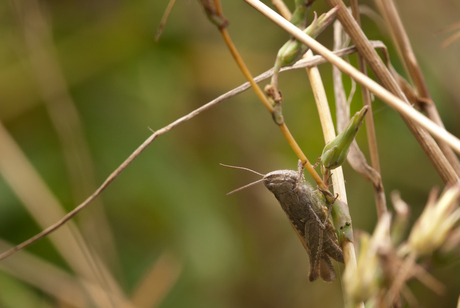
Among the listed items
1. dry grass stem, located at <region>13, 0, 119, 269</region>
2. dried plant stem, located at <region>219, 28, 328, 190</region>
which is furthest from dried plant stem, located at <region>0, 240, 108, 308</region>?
dried plant stem, located at <region>219, 28, 328, 190</region>

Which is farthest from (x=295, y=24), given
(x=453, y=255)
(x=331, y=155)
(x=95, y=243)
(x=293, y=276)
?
(x=293, y=276)

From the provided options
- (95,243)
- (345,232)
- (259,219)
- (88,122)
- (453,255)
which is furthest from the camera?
(259,219)

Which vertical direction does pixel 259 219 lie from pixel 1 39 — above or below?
below

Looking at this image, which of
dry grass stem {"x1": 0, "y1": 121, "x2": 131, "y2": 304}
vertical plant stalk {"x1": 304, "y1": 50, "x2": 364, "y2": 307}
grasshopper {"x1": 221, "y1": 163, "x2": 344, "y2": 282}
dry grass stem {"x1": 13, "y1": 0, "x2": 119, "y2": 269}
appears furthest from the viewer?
dry grass stem {"x1": 13, "y1": 0, "x2": 119, "y2": 269}

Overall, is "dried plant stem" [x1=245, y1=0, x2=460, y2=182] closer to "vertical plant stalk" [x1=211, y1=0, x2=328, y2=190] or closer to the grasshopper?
"vertical plant stalk" [x1=211, y1=0, x2=328, y2=190]

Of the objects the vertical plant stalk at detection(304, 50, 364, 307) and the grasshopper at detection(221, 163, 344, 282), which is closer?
the vertical plant stalk at detection(304, 50, 364, 307)

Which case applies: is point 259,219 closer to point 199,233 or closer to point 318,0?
point 199,233

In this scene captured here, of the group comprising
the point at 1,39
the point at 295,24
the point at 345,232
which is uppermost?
the point at 1,39
